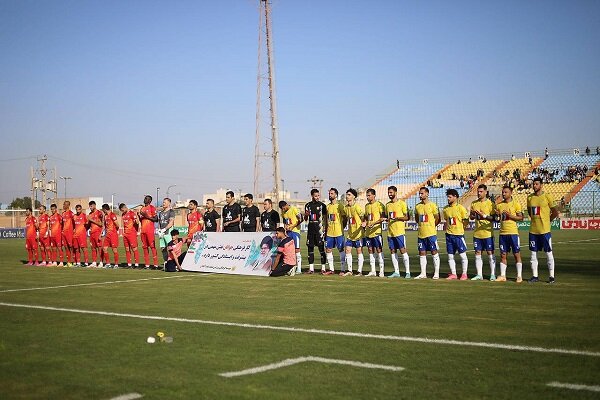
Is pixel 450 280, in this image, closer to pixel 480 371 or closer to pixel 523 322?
pixel 523 322

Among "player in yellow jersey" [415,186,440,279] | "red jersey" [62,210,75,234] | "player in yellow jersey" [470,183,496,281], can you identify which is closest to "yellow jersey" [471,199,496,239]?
"player in yellow jersey" [470,183,496,281]

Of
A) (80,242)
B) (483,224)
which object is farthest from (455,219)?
(80,242)

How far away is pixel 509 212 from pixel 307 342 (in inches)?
333

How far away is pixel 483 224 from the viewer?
1559cm

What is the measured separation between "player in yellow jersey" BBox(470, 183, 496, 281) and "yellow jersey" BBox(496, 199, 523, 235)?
7.6 inches

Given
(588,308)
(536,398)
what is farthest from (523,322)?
(536,398)

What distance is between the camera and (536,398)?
5.34 m

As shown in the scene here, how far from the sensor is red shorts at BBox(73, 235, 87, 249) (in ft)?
75.7

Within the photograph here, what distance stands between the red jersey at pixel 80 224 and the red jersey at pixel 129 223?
247cm

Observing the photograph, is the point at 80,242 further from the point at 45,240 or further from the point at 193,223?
the point at 193,223

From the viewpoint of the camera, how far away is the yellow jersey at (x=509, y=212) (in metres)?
14.8

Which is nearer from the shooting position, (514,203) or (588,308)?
(588,308)

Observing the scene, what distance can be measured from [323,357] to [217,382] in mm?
1427

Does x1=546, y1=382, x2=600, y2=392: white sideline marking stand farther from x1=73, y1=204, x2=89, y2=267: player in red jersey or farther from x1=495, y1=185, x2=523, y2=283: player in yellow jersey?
x1=73, y1=204, x2=89, y2=267: player in red jersey
